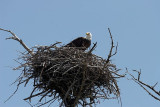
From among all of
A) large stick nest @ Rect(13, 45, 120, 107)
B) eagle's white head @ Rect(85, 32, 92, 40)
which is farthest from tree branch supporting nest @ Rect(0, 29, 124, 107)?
eagle's white head @ Rect(85, 32, 92, 40)

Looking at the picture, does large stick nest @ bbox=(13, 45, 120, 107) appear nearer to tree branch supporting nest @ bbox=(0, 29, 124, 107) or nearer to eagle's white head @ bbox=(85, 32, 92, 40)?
tree branch supporting nest @ bbox=(0, 29, 124, 107)

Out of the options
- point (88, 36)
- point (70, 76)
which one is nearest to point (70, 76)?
point (70, 76)

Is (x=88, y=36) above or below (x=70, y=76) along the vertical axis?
above

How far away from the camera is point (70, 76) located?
6.28 meters

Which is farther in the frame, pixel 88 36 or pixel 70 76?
pixel 88 36

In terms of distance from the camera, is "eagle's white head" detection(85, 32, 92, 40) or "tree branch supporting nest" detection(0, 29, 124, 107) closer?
"tree branch supporting nest" detection(0, 29, 124, 107)

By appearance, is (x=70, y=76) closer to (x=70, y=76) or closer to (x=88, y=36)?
(x=70, y=76)

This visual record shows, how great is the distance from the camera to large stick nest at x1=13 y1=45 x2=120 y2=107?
611 cm

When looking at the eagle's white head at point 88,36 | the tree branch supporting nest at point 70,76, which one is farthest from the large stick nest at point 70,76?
the eagle's white head at point 88,36

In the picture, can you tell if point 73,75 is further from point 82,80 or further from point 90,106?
point 90,106

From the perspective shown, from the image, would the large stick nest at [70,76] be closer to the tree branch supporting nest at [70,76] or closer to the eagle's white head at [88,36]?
the tree branch supporting nest at [70,76]

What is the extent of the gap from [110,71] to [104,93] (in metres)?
0.48

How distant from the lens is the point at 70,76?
6281 millimetres

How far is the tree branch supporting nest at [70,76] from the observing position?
6102 millimetres
